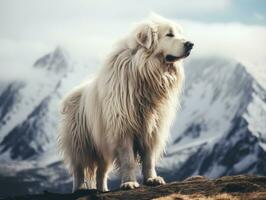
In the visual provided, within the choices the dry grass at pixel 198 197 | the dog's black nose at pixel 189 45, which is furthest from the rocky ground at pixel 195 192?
the dog's black nose at pixel 189 45

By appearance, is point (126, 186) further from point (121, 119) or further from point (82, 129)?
point (82, 129)

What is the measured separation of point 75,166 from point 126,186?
10.8ft

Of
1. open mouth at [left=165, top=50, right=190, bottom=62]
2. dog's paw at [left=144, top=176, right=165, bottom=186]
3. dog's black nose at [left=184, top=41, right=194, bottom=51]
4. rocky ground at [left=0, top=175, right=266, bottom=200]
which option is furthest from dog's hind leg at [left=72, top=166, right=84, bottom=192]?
dog's black nose at [left=184, top=41, right=194, bottom=51]

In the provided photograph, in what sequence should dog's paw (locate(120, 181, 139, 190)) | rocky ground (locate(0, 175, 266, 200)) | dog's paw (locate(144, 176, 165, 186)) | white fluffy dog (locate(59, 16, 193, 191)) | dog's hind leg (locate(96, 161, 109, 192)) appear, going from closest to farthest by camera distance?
rocky ground (locate(0, 175, 266, 200))
dog's paw (locate(120, 181, 139, 190))
dog's paw (locate(144, 176, 165, 186))
white fluffy dog (locate(59, 16, 193, 191))
dog's hind leg (locate(96, 161, 109, 192))

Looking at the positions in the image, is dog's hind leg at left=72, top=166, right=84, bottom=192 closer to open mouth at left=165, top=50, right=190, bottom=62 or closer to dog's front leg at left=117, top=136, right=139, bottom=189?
dog's front leg at left=117, top=136, right=139, bottom=189

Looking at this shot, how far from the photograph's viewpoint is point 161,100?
68.4ft

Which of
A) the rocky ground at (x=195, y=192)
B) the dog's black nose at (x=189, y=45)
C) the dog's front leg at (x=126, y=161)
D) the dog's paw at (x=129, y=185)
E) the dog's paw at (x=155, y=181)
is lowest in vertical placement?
the rocky ground at (x=195, y=192)

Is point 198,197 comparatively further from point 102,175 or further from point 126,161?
point 102,175

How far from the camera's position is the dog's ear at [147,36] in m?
20.5

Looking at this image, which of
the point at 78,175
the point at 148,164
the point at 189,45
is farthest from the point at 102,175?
the point at 189,45

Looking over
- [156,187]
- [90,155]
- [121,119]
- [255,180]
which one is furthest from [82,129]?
[255,180]

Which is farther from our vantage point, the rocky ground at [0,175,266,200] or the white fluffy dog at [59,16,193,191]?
the white fluffy dog at [59,16,193,191]

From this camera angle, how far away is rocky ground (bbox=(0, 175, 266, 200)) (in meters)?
17.2

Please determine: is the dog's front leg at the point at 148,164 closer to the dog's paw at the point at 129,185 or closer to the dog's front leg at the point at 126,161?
the dog's front leg at the point at 126,161
